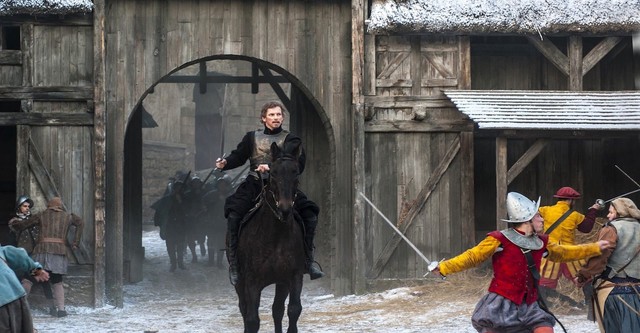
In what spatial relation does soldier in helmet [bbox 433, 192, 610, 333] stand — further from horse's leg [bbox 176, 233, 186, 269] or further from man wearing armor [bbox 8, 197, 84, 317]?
horse's leg [bbox 176, 233, 186, 269]

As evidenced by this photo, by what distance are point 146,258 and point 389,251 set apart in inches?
340

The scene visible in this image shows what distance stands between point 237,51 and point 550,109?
171 inches

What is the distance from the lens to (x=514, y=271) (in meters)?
8.39

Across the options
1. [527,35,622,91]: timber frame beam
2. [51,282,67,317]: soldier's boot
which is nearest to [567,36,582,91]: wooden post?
[527,35,622,91]: timber frame beam

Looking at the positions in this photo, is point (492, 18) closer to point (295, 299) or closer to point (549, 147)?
Result: point (549, 147)

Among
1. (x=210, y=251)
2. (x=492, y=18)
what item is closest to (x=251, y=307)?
(x=492, y=18)

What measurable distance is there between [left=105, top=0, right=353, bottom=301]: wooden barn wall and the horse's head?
6731 millimetres

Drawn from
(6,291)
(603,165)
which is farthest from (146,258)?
(6,291)

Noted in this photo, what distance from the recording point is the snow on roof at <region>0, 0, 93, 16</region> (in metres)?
15.9

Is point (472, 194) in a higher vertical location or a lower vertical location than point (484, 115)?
lower

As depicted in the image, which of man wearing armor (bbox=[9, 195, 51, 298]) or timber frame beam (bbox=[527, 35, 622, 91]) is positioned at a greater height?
timber frame beam (bbox=[527, 35, 622, 91])

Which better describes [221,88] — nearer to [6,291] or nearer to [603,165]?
[603,165]

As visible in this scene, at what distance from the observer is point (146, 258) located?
2430cm

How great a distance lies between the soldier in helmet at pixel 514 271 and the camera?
8320 millimetres
